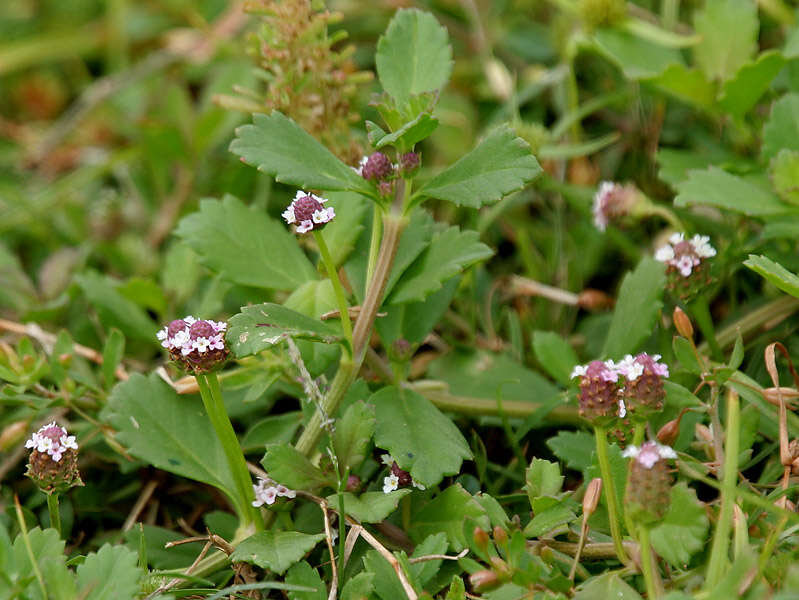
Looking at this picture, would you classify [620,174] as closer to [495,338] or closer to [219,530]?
[495,338]

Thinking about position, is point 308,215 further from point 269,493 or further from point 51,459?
point 51,459

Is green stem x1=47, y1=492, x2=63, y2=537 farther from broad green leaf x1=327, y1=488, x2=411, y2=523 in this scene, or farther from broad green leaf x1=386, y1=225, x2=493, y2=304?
broad green leaf x1=386, y1=225, x2=493, y2=304

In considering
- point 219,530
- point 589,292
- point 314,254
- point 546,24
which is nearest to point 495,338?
point 589,292

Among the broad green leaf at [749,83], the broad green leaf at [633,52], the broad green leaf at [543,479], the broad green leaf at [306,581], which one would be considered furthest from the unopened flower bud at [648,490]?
the broad green leaf at [633,52]

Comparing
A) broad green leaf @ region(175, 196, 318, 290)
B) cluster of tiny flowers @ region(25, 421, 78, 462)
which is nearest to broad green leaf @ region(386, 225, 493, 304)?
broad green leaf @ region(175, 196, 318, 290)

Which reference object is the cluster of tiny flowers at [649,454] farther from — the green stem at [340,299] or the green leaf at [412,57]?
the green leaf at [412,57]

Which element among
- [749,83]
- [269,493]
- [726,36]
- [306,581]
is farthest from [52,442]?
[726,36]
